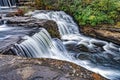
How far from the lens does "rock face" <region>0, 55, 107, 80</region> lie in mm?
3570

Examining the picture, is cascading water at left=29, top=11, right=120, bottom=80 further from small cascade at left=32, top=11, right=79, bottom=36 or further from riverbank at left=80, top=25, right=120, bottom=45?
riverbank at left=80, top=25, right=120, bottom=45

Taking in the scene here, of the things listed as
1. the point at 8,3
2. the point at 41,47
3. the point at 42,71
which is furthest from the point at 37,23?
the point at 8,3

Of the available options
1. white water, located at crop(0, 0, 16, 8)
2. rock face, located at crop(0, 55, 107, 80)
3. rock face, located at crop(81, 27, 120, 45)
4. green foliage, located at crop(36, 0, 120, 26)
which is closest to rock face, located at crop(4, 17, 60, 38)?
rock face, located at crop(81, 27, 120, 45)

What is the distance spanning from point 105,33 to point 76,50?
1.83 meters

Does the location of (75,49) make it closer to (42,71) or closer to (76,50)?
(76,50)

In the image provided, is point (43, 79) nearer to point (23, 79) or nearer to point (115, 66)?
point (23, 79)

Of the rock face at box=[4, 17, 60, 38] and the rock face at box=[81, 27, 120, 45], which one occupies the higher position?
the rock face at box=[4, 17, 60, 38]

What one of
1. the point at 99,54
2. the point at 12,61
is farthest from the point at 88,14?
the point at 12,61

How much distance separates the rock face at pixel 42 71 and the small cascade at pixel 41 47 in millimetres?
2281

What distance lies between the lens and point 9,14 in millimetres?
11234

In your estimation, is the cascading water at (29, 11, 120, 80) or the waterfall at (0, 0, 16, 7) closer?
the cascading water at (29, 11, 120, 80)

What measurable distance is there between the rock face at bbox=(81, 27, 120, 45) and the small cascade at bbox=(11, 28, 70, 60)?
6.48ft

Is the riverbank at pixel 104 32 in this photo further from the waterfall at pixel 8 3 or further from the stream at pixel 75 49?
the waterfall at pixel 8 3

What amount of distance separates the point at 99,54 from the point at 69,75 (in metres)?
5.14
